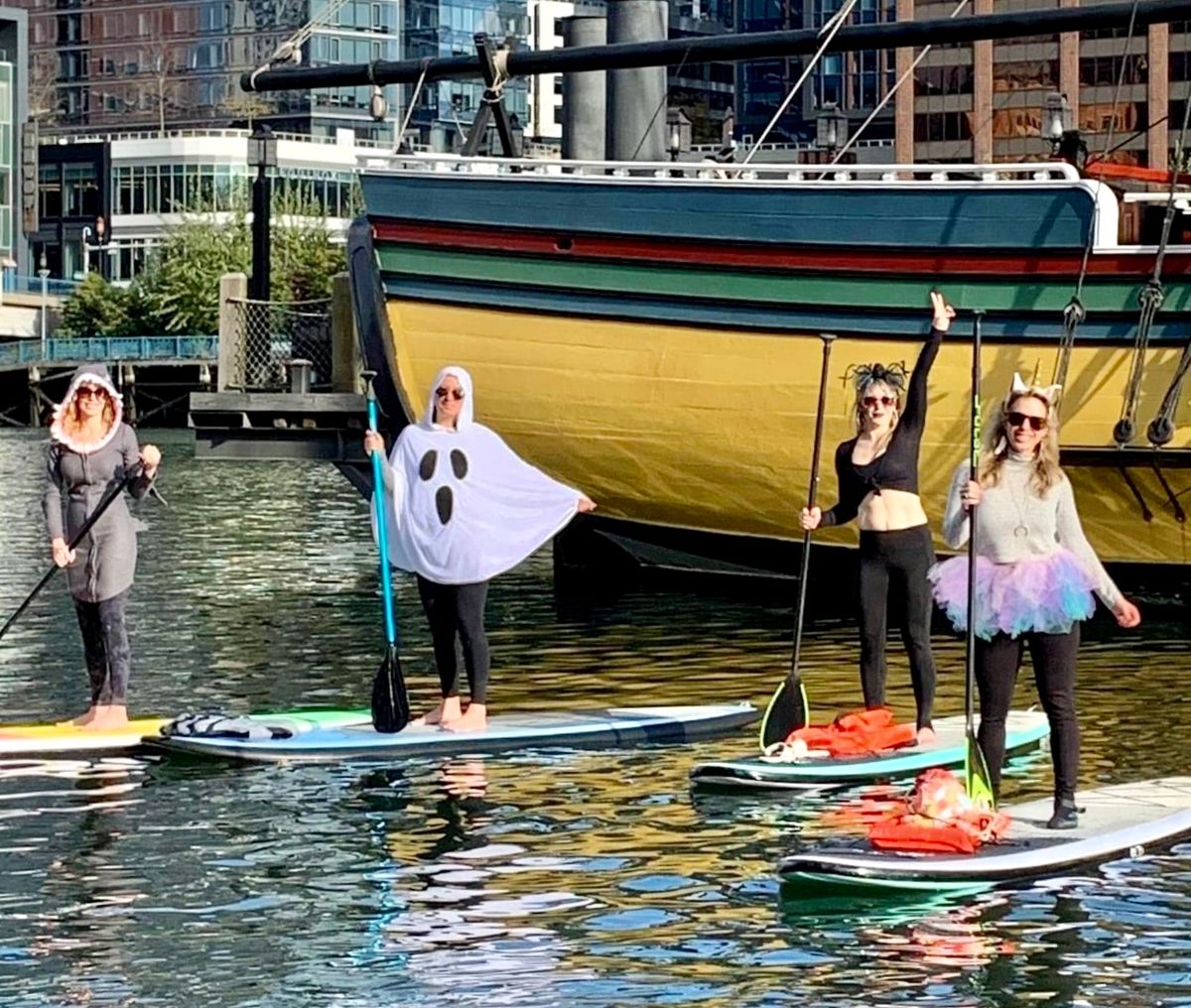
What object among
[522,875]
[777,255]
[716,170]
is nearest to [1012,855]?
[522,875]

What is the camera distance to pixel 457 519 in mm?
14664

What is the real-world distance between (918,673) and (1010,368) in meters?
7.57

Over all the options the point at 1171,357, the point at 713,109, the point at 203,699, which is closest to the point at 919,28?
the point at 1171,357

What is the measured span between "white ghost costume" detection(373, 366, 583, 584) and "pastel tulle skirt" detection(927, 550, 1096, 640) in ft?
12.3

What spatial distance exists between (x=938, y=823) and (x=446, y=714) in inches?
163

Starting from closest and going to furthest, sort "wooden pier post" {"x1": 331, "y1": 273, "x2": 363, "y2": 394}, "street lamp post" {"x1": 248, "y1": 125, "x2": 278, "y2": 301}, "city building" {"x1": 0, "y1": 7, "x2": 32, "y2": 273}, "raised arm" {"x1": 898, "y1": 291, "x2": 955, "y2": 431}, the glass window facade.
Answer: "raised arm" {"x1": 898, "y1": 291, "x2": 955, "y2": 431}
"wooden pier post" {"x1": 331, "y1": 273, "x2": 363, "y2": 394}
"street lamp post" {"x1": 248, "y1": 125, "x2": 278, "y2": 301}
"city building" {"x1": 0, "y1": 7, "x2": 32, "y2": 273}
the glass window facade

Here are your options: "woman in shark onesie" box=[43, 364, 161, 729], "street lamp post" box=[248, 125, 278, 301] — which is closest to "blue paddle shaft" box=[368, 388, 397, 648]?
"woman in shark onesie" box=[43, 364, 161, 729]

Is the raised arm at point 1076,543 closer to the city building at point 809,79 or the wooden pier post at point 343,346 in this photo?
the wooden pier post at point 343,346

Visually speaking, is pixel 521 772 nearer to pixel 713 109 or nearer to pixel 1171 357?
pixel 1171 357

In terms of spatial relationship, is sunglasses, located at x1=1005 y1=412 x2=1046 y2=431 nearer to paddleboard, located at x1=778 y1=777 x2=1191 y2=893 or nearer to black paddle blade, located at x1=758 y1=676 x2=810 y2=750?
paddleboard, located at x1=778 y1=777 x2=1191 y2=893

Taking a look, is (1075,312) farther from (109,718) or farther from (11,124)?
(11,124)

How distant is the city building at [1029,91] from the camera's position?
3600 inches

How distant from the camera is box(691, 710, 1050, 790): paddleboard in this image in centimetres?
1338

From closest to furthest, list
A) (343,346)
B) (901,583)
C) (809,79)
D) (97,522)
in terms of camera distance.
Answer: (901,583)
(97,522)
(343,346)
(809,79)
